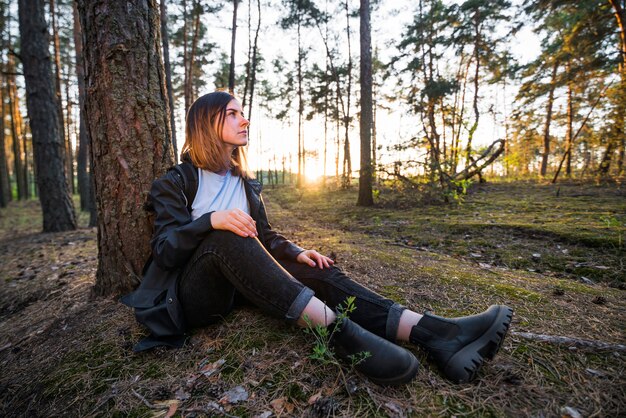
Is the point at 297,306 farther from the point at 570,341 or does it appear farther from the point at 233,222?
the point at 570,341

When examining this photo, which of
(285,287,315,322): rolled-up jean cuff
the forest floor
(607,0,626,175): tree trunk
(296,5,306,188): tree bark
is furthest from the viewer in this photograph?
(296,5,306,188): tree bark

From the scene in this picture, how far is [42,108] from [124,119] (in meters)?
6.25

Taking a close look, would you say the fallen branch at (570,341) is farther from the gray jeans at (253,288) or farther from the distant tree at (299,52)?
the distant tree at (299,52)

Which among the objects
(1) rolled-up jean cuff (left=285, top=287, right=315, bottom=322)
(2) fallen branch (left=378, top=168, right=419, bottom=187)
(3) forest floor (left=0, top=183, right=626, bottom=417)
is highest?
(2) fallen branch (left=378, top=168, right=419, bottom=187)

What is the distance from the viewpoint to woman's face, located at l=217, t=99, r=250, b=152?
2.19m

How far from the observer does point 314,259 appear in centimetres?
207

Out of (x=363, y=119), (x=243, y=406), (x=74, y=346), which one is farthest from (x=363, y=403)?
(x=363, y=119)

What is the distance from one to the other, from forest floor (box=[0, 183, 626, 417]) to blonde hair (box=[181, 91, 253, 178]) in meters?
1.17

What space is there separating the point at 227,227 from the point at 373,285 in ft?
A: 5.01

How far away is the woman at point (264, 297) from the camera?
1472 millimetres

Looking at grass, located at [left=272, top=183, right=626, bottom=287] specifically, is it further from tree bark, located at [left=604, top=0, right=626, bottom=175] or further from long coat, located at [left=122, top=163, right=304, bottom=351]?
long coat, located at [left=122, top=163, right=304, bottom=351]

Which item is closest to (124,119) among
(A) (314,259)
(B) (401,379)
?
(A) (314,259)

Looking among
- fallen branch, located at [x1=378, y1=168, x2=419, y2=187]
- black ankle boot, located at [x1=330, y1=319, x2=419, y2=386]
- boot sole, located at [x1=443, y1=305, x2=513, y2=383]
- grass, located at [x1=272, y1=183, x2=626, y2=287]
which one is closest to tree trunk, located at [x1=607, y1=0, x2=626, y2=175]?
grass, located at [x1=272, y1=183, x2=626, y2=287]

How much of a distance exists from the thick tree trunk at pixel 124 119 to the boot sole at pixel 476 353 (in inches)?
93.4
